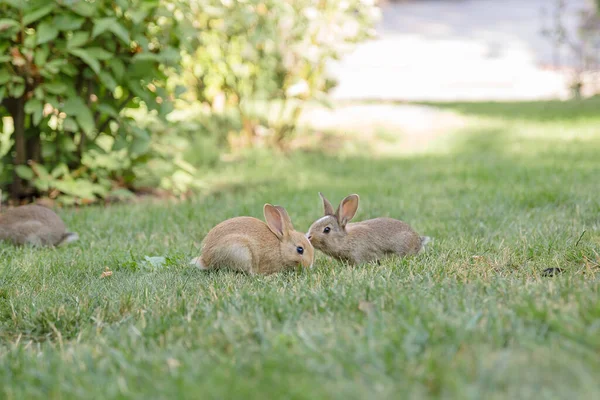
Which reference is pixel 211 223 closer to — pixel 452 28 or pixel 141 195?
pixel 141 195

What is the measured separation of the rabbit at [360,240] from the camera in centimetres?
451

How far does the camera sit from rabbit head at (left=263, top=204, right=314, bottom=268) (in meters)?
4.28

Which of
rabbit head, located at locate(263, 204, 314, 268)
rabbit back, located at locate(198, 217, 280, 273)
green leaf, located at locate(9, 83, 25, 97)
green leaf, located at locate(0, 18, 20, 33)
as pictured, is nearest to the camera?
rabbit back, located at locate(198, 217, 280, 273)

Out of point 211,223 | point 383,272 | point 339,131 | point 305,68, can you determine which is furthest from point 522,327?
point 339,131

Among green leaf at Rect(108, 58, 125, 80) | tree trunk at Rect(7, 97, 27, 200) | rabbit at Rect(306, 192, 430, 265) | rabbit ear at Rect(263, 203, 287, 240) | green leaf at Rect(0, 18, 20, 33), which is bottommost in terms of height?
rabbit at Rect(306, 192, 430, 265)

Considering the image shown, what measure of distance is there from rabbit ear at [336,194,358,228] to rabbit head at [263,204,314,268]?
30 centimetres

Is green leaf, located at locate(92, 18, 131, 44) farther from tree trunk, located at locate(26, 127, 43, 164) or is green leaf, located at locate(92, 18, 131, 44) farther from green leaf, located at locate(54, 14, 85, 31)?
tree trunk, located at locate(26, 127, 43, 164)

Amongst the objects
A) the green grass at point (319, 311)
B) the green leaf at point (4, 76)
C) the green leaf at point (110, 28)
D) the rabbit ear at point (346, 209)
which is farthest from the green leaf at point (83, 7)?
the rabbit ear at point (346, 209)

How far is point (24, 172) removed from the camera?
251 inches

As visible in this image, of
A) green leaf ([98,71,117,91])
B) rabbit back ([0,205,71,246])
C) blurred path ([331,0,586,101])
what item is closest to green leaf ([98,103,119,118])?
green leaf ([98,71,117,91])

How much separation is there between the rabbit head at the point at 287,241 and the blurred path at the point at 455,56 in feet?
45.9

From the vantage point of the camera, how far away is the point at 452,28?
26.4 m

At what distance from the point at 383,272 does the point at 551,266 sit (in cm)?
93

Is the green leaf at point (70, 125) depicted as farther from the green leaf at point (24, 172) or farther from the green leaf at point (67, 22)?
the green leaf at point (67, 22)
